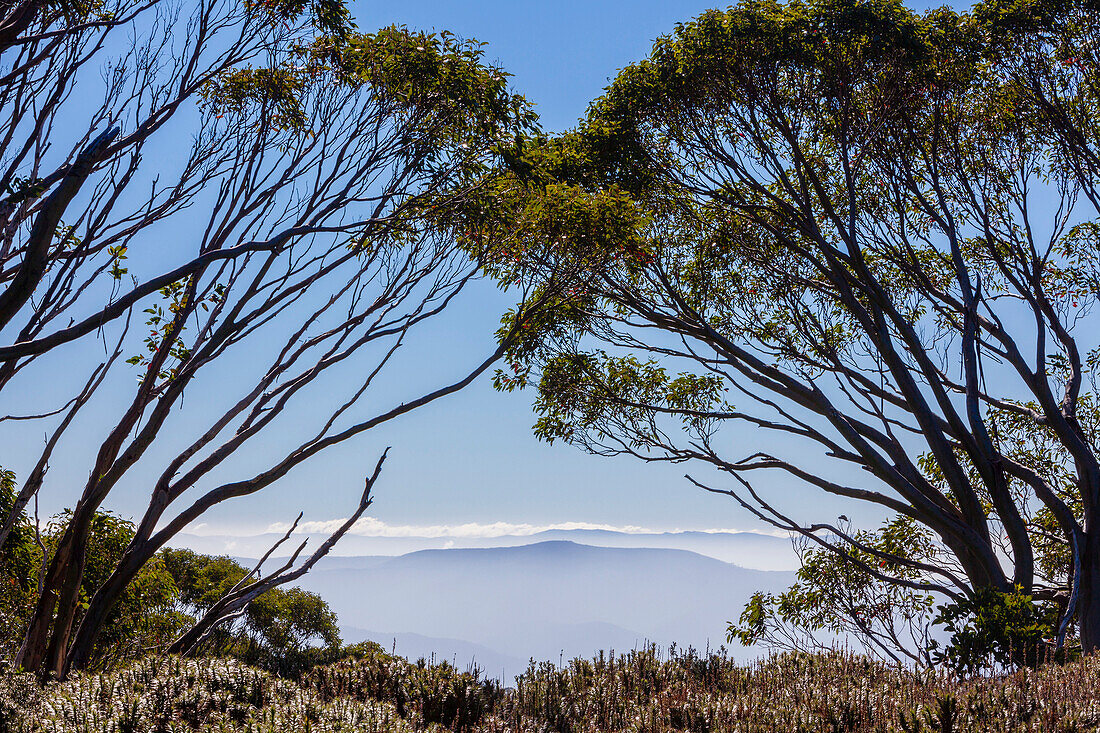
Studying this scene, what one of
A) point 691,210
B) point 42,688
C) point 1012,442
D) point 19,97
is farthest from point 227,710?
point 1012,442

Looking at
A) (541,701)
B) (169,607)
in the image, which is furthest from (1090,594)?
(169,607)

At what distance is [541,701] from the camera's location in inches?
268

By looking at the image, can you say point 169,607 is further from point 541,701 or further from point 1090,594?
point 1090,594

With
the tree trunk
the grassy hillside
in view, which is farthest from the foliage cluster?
the tree trunk

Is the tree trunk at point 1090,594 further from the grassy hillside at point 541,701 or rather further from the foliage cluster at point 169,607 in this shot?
the foliage cluster at point 169,607

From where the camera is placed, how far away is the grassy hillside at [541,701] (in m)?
4.81

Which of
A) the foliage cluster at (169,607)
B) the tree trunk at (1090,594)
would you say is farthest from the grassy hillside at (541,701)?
the tree trunk at (1090,594)

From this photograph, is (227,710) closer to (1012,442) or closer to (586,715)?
(586,715)

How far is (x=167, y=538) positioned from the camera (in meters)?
7.25

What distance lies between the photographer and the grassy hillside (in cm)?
481

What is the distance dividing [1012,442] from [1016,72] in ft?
23.0

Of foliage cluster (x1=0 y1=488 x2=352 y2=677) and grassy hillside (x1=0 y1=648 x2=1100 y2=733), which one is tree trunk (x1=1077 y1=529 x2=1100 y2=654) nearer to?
grassy hillside (x1=0 y1=648 x2=1100 y2=733)

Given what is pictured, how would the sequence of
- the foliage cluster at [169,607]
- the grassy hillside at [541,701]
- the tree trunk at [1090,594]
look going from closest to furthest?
the grassy hillside at [541,701] → the tree trunk at [1090,594] → the foliage cluster at [169,607]

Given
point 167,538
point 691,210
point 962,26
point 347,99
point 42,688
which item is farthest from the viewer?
point 691,210
